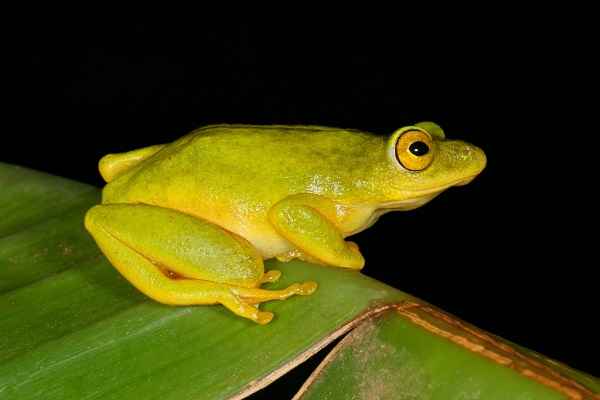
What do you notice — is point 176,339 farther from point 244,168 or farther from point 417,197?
point 417,197

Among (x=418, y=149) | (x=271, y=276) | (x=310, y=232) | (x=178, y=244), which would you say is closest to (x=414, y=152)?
(x=418, y=149)

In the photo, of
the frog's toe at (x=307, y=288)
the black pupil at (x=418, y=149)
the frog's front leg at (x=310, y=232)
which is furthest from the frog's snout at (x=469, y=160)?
the frog's toe at (x=307, y=288)

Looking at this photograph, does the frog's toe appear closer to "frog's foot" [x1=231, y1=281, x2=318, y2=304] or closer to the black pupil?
"frog's foot" [x1=231, y1=281, x2=318, y2=304]

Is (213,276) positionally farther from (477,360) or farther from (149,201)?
(477,360)

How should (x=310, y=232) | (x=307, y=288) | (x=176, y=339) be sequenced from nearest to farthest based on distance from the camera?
(x=176, y=339), (x=307, y=288), (x=310, y=232)

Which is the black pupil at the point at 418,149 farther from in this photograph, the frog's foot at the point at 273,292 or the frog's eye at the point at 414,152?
the frog's foot at the point at 273,292

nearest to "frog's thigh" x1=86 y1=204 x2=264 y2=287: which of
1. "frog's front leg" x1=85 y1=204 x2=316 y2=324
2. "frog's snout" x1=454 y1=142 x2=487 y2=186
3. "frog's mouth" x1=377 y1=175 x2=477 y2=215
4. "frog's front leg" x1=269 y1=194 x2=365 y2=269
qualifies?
"frog's front leg" x1=85 y1=204 x2=316 y2=324
